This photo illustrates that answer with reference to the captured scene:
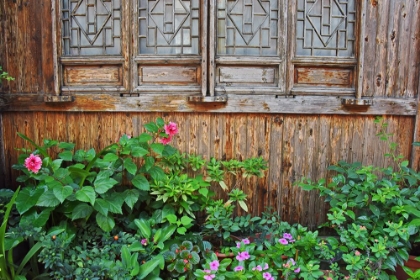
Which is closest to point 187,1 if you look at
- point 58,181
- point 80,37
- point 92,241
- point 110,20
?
point 110,20

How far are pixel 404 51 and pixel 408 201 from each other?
152cm

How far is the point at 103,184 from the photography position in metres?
2.74

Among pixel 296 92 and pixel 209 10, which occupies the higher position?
pixel 209 10

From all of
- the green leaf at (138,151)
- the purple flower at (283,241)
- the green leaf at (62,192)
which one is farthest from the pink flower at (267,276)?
the green leaf at (62,192)

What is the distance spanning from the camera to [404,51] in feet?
10.9

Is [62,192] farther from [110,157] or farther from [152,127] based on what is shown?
[152,127]

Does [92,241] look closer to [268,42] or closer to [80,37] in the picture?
[80,37]

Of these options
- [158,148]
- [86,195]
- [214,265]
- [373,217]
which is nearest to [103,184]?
[86,195]

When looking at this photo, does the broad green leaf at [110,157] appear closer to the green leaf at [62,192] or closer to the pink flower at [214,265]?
the green leaf at [62,192]

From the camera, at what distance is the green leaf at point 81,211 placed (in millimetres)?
2709

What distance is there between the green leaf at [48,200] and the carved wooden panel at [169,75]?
1378mm

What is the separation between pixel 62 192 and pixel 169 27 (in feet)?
6.15

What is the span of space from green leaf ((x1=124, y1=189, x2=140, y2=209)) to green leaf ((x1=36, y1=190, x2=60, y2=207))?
0.55 meters

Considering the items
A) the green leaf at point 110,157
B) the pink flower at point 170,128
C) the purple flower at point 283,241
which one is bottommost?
the purple flower at point 283,241
